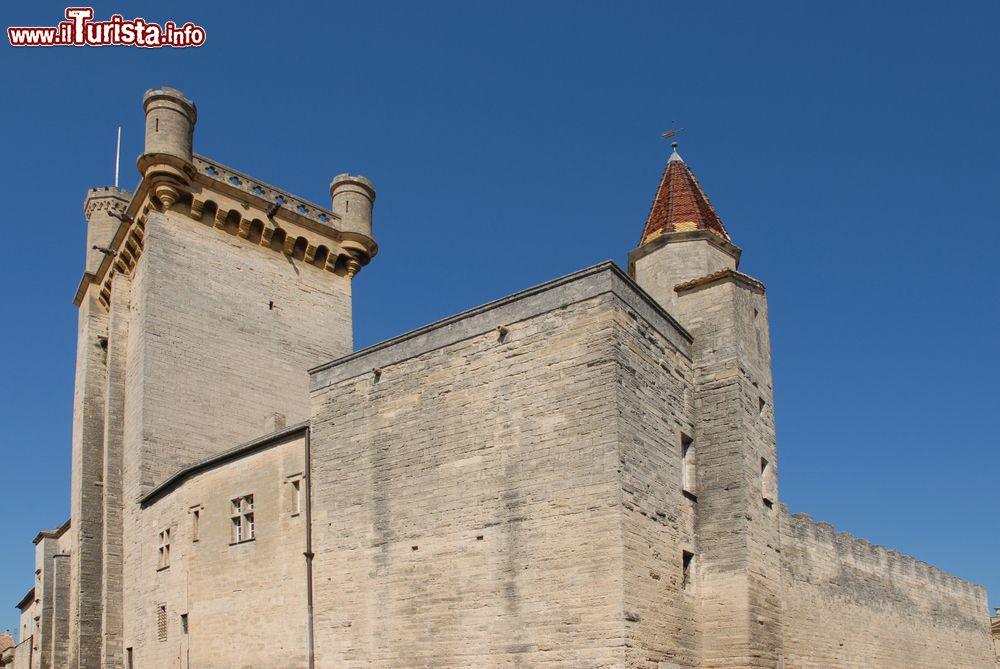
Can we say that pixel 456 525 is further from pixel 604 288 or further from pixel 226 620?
pixel 226 620

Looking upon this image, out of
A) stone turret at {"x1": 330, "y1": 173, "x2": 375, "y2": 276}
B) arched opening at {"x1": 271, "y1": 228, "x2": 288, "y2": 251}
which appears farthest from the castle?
stone turret at {"x1": 330, "y1": 173, "x2": 375, "y2": 276}

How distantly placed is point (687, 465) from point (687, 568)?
191cm

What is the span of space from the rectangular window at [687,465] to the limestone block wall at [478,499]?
288cm

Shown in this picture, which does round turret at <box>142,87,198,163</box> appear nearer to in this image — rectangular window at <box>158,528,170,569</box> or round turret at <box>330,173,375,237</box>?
round turret at <box>330,173,375,237</box>

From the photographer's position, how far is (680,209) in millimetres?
21656

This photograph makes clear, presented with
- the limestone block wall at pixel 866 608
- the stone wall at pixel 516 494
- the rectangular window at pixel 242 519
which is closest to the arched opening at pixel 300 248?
the rectangular window at pixel 242 519

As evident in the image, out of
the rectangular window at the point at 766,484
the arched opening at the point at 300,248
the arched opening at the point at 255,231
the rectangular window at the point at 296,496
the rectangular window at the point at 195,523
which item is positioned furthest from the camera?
the arched opening at the point at 300,248

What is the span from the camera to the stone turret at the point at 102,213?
34.0 m

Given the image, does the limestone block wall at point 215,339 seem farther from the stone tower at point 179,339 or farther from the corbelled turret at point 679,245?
the corbelled turret at point 679,245

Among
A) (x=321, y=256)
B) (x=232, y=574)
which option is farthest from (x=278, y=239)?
(x=232, y=574)

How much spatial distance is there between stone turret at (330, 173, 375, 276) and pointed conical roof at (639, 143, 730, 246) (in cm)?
→ 1164

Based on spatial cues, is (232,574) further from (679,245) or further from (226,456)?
(679,245)

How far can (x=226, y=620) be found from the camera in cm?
2136

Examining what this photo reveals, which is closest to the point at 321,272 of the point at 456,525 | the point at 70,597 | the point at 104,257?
the point at 104,257
